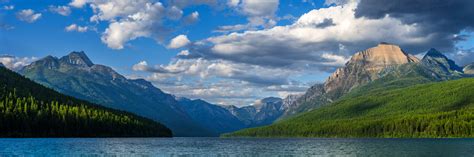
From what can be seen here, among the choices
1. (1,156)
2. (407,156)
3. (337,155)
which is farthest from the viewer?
(337,155)

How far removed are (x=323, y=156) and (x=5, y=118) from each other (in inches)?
5612

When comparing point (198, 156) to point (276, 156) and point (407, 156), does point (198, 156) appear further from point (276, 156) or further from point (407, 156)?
point (407, 156)

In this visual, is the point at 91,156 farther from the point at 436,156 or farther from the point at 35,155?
the point at 436,156

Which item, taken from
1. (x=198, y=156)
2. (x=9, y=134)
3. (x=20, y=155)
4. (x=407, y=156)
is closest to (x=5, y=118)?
(x=9, y=134)

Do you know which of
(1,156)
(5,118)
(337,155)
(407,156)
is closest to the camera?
(1,156)

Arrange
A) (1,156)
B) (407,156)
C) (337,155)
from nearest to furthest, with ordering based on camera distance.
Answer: (1,156) → (407,156) → (337,155)

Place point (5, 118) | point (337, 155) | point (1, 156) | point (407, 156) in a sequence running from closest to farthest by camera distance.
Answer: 1. point (1, 156)
2. point (407, 156)
3. point (337, 155)
4. point (5, 118)

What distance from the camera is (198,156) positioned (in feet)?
A: 349

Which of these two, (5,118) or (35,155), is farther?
(5,118)

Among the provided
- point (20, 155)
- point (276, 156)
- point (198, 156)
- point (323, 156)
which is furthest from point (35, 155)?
point (323, 156)

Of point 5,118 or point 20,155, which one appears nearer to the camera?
point 20,155

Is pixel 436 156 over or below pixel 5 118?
below

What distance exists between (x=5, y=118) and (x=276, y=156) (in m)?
135

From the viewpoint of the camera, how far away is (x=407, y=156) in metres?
103
